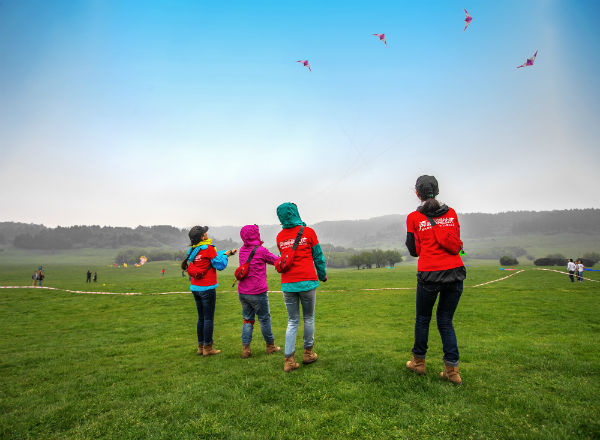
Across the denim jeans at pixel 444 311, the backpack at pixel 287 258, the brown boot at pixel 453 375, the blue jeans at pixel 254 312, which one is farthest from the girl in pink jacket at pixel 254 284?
the brown boot at pixel 453 375

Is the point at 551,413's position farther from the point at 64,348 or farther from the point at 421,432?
the point at 64,348

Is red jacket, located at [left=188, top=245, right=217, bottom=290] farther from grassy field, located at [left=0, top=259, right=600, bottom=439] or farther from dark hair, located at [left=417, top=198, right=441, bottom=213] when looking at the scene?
dark hair, located at [left=417, top=198, right=441, bottom=213]

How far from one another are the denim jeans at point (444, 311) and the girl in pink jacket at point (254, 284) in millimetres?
3074

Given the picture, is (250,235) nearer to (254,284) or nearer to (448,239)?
(254,284)

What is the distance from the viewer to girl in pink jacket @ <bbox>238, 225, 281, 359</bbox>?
6.54 meters

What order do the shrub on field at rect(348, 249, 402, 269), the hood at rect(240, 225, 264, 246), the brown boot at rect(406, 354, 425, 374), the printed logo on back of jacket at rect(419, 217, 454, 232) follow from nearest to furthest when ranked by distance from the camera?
the printed logo on back of jacket at rect(419, 217, 454, 232) < the brown boot at rect(406, 354, 425, 374) < the hood at rect(240, 225, 264, 246) < the shrub on field at rect(348, 249, 402, 269)

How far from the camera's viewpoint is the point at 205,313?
7039 mm

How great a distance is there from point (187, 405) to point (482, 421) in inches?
158

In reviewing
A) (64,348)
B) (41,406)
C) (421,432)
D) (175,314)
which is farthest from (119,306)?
(421,432)

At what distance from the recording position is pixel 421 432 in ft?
11.4

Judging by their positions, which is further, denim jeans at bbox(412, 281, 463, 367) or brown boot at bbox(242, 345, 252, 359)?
brown boot at bbox(242, 345, 252, 359)

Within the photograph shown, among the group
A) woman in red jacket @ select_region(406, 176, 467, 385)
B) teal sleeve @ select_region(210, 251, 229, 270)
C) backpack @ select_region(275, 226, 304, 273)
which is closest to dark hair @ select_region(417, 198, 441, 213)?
woman in red jacket @ select_region(406, 176, 467, 385)

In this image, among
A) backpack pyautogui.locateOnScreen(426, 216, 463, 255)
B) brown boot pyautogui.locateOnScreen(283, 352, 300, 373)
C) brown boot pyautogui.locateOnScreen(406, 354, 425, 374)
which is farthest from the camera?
brown boot pyautogui.locateOnScreen(283, 352, 300, 373)

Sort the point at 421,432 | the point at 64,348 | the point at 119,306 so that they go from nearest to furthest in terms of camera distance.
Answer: the point at 421,432 → the point at 64,348 → the point at 119,306
